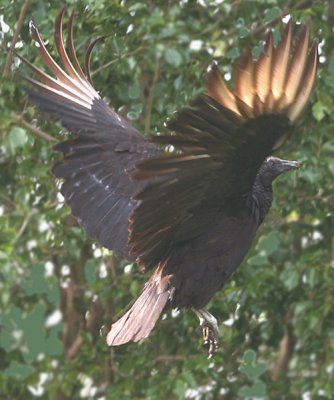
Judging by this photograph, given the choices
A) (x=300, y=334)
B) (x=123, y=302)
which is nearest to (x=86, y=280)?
(x=123, y=302)

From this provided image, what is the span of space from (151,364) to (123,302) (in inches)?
15.8

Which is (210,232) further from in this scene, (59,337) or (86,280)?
(59,337)

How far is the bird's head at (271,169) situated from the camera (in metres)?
5.98

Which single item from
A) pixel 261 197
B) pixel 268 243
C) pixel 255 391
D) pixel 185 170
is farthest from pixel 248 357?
pixel 185 170

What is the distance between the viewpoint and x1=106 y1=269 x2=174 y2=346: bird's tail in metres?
5.78

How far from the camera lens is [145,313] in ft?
19.3

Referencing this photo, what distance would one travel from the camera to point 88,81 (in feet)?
21.8

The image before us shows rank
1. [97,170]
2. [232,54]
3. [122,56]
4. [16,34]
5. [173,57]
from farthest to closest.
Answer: [232,54]
[122,56]
[16,34]
[173,57]
[97,170]

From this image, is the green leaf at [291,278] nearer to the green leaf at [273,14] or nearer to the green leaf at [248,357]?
the green leaf at [248,357]

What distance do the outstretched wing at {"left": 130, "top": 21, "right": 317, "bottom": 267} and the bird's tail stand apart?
0.40 meters

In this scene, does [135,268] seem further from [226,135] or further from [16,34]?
[226,135]

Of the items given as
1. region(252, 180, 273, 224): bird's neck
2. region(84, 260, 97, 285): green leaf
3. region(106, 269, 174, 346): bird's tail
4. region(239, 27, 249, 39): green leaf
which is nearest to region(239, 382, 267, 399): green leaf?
region(84, 260, 97, 285): green leaf

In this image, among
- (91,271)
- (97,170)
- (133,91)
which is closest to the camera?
(97,170)

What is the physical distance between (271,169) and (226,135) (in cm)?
104
